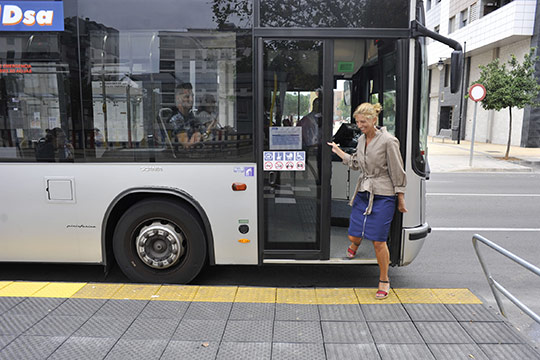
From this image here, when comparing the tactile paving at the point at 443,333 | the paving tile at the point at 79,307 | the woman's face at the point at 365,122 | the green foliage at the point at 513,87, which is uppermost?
the green foliage at the point at 513,87

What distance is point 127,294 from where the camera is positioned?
3949 mm

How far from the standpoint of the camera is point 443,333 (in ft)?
10.9

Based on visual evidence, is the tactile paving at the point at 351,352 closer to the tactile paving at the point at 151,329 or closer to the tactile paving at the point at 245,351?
the tactile paving at the point at 245,351

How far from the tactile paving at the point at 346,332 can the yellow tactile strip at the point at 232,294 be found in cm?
37

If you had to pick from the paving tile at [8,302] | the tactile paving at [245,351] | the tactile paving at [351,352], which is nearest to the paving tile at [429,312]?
the tactile paving at [351,352]

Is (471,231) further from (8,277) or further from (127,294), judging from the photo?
(8,277)

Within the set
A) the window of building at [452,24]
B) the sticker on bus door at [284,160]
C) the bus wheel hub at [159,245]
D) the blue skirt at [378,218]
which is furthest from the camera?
the window of building at [452,24]

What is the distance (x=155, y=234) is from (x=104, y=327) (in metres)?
1.18

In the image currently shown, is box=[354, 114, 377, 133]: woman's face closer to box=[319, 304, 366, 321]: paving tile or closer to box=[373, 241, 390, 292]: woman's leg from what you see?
box=[373, 241, 390, 292]: woman's leg

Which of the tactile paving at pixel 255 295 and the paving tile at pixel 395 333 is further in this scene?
the tactile paving at pixel 255 295

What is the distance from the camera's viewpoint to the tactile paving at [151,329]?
3252 mm

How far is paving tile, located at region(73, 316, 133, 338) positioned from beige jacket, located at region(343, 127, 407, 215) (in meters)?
2.34

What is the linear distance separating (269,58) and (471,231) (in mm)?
5061

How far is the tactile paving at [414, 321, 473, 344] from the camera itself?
321 centimetres
